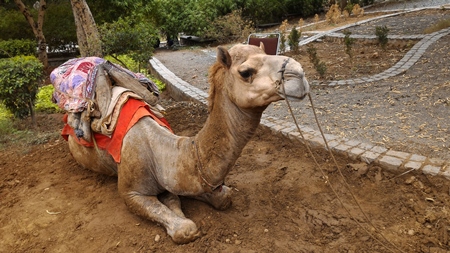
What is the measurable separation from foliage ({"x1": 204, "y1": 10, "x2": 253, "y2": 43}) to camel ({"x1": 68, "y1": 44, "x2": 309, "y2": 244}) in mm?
12655

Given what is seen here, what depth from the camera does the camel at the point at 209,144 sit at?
2.30 metres

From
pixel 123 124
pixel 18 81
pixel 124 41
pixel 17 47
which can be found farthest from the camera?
pixel 17 47

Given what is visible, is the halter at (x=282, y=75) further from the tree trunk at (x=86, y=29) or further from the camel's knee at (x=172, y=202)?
the tree trunk at (x=86, y=29)

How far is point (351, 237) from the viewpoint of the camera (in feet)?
10.2

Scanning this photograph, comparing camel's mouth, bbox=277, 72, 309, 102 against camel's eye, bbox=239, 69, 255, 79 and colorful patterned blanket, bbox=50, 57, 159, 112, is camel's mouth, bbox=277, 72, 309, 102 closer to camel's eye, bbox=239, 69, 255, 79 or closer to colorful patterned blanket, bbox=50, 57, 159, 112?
camel's eye, bbox=239, 69, 255, 79

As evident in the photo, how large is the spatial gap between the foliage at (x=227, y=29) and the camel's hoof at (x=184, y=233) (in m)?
13.0

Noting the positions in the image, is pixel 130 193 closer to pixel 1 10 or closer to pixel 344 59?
pixel 344 59

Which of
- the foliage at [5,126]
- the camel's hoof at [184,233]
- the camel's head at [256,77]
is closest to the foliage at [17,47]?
the foliage at [5,126]

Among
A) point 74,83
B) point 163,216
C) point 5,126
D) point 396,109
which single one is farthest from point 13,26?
point 396,109

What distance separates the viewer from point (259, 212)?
342 cm

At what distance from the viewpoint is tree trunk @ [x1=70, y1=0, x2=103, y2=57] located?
7973mm

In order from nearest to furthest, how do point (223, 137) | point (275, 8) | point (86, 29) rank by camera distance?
point (223, 137)
point (86, 29)
point (275, 8)

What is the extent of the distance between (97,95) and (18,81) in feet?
9.61

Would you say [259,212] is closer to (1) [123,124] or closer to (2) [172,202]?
(2) [172,202]
